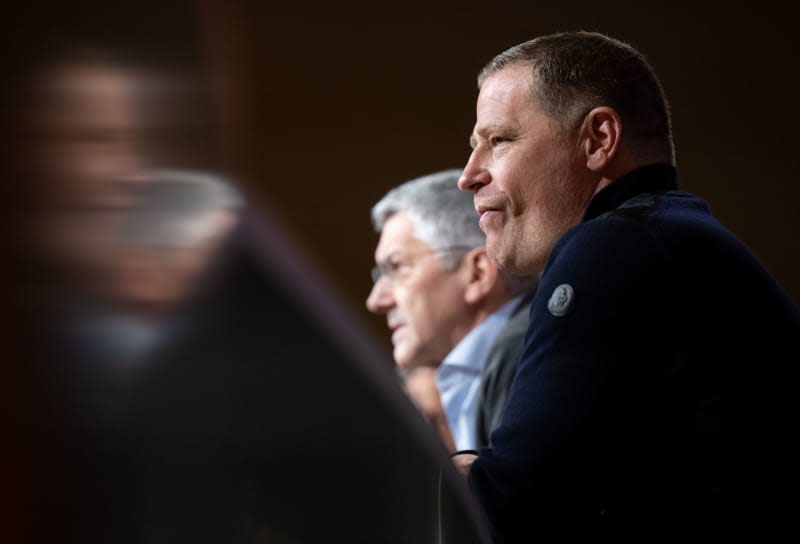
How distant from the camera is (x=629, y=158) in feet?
2.62

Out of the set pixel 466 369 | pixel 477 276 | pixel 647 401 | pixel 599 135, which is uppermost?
pixel 599 135

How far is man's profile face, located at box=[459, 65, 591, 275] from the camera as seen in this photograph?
0.79m

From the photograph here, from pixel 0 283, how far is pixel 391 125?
230cm

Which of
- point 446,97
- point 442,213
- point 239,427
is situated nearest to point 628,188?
point 239,427

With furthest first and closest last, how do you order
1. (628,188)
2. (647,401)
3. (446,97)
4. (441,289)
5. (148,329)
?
(446,97)
(441,289)
(628,188)
(647,401)
(148,329)

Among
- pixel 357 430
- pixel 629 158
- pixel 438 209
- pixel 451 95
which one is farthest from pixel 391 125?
pixel 357 430

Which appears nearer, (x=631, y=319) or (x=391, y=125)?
(x=631, y=319)

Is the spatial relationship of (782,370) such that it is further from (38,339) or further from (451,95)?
(451,95)

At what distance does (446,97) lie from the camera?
2.33m

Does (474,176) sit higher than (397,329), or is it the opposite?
(474,176)

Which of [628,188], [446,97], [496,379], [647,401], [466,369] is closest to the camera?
[647,401]

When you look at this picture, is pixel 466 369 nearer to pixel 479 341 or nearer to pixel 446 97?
pixel 479 341

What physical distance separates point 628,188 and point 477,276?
100cm

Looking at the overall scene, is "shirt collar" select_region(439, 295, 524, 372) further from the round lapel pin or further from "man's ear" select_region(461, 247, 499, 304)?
the round lapel pin
